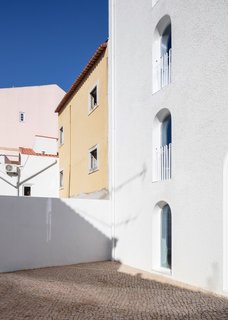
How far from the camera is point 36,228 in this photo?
441 inches

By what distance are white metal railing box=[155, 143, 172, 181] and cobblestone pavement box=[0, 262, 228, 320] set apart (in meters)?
3.13

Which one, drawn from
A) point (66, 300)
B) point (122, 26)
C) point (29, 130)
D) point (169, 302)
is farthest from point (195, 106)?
point (29, 130)

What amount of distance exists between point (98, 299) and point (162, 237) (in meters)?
3.56

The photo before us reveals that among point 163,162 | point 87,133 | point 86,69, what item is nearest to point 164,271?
point 163,162

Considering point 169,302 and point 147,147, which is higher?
point 147,147

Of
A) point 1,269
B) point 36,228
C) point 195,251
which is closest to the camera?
point 195,251

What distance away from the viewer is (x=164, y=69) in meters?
10.5

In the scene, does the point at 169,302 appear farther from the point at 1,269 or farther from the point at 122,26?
the point at 122,26

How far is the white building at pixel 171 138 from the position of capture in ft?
25.0

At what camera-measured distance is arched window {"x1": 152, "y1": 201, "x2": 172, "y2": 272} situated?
9883 mm

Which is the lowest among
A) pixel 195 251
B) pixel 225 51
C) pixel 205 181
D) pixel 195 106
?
pixel 195 251

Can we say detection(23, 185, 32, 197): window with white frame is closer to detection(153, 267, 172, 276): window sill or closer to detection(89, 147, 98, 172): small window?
detection(89, 147, 98, 172): small window

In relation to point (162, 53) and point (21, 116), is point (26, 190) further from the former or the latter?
point (162, 53)

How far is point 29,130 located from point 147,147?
790 inches
